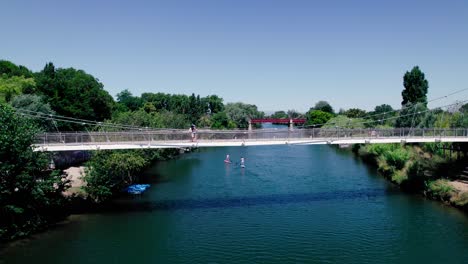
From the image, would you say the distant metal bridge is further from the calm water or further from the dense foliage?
the calm water

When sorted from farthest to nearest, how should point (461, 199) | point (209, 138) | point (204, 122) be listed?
1. point (204, 122)
2. point (209, 138)
3. point (461, 199)

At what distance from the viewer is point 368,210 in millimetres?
29234

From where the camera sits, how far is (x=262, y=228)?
2531cm

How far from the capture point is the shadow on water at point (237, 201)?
30203 millimetres

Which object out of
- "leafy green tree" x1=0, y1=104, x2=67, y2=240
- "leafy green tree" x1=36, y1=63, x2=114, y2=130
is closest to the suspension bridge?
"leafy green tree" x1=0, y1=104, x2=67, y2=240

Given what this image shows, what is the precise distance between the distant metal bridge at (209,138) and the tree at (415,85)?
26374 mm

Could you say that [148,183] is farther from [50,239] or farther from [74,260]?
[74,260]

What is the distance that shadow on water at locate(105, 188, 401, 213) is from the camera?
3020 cm

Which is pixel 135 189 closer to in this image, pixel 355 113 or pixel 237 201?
pixel 237 201

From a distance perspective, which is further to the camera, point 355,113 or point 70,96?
point 355,113

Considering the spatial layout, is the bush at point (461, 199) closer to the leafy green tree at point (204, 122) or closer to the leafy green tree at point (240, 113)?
the leafy green tree at point (204, 122)

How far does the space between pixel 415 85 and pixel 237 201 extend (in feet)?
124

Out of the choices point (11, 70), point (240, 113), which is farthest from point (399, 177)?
point (240, 113)

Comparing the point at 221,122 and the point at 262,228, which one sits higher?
the point at 221,122
